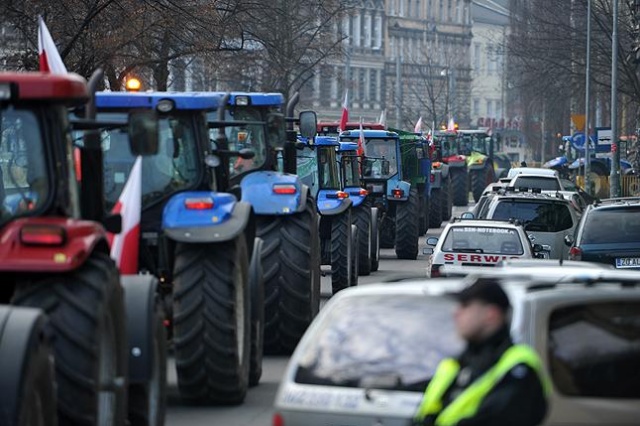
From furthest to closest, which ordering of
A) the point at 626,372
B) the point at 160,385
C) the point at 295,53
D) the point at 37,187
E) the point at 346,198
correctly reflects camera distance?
the point at 295,53 < the point at 346,198 < the point at 160,385 < the point at 37,187 < the point at 626,372

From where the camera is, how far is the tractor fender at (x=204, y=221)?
41.2 ft

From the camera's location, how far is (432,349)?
26.3 ft

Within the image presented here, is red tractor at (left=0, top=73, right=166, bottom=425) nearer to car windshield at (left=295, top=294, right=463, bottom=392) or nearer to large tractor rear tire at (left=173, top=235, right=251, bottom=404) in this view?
car windshield at (left=295, top=294, right=463, bottom=392)

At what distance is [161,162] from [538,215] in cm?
1443

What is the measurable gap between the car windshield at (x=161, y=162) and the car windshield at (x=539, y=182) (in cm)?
2960

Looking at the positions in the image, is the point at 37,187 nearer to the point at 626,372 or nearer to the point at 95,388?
the point at 95,388

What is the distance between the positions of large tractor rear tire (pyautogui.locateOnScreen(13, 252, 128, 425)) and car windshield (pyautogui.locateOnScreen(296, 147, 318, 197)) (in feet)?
53.6

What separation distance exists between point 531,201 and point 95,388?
19.0m

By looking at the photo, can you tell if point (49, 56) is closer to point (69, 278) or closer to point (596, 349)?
point (69, 278)

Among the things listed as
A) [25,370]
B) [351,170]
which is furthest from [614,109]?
[25,370]

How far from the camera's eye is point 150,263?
42.8ft

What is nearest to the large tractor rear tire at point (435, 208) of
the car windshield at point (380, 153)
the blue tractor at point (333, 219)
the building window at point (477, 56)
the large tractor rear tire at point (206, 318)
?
the car windshield at point (380, 153)

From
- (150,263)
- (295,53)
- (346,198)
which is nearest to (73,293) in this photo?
(150,263)

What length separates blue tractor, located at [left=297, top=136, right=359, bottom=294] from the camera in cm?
2375
